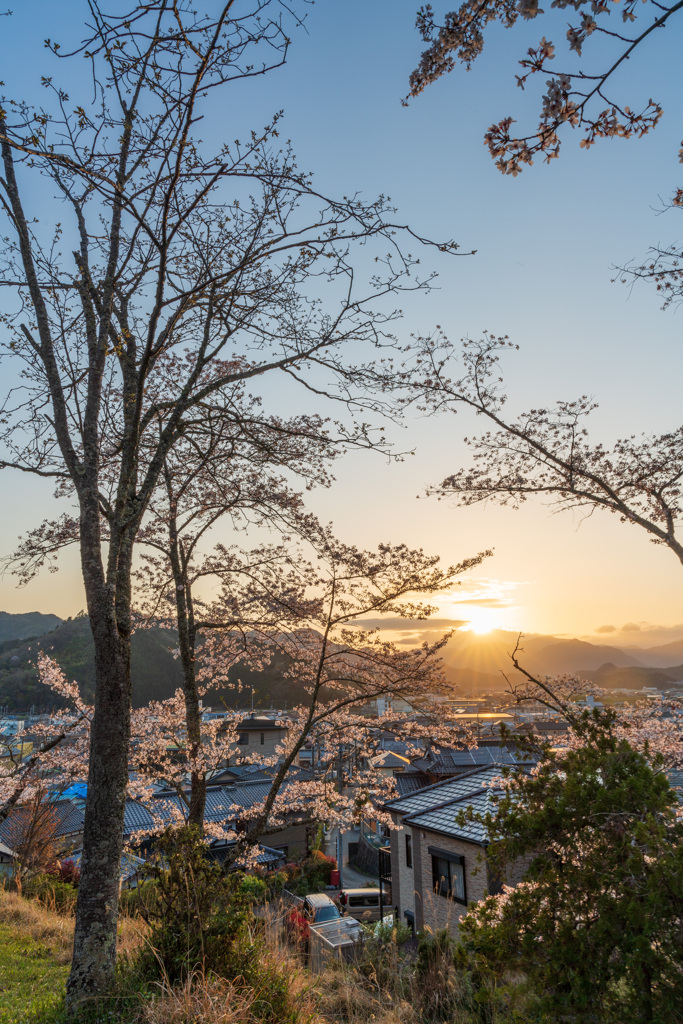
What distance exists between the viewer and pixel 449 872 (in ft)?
45.6

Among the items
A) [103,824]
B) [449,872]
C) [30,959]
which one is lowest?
[449,872]

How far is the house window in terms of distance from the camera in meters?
13.3

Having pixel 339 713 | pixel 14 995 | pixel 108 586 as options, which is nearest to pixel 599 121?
pixel 108 586

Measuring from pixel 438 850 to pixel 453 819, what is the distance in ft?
2.77

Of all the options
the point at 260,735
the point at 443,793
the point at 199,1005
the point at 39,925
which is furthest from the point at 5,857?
the point at 199,1005

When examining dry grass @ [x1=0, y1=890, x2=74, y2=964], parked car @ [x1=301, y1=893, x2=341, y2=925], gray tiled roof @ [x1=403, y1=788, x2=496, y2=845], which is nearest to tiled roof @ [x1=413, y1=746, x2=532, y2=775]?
parked car @ [x1=301, y1=893, x2=341, y2=925]

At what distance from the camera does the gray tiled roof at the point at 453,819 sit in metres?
13.0

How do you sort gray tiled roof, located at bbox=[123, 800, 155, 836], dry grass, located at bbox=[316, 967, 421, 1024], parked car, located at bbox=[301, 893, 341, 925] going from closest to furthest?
dry grass, located at bbox=[316, 967, 421, 1024] → parked car, located at bbox=[301, 893, 341, 925] → gray tiled roof, located at bbox=[123, 800, 155, 836]

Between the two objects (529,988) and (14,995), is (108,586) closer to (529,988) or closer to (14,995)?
(14,995)

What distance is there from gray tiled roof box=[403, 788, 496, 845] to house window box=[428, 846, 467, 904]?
55cm

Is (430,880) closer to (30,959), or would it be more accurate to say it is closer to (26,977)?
(30,959)

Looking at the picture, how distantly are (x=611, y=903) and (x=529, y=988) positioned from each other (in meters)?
0.66

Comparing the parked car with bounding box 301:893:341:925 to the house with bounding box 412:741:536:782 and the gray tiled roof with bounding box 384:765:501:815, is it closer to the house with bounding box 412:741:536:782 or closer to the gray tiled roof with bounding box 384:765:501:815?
the gray tiled roof with bounding box 384:765:501:815

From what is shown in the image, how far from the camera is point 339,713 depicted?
11898mm
